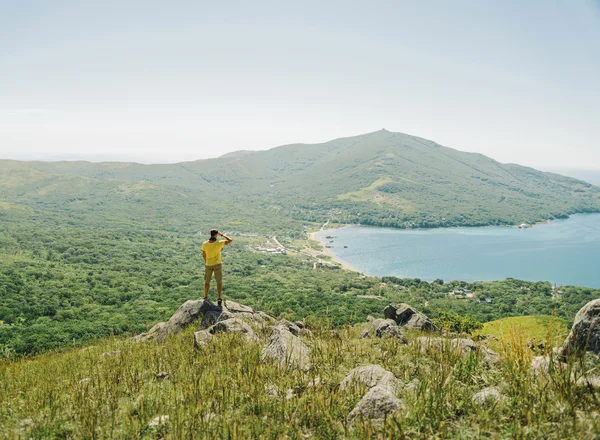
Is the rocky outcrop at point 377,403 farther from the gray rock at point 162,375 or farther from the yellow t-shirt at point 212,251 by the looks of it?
the yellow t-shirt at point 212,251

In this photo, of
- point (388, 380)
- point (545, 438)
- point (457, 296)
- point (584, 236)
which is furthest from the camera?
point (584, 236)

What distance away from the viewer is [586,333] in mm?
4738

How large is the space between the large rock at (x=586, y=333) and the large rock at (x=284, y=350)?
3866 millimetres

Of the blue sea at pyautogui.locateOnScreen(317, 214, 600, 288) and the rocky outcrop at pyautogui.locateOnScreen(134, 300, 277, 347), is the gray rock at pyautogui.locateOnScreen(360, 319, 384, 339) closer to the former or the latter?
the rocky outcrop at pyautogui.locateOnScreen(134, 300, 277, 347)

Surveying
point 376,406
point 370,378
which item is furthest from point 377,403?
point 370,378

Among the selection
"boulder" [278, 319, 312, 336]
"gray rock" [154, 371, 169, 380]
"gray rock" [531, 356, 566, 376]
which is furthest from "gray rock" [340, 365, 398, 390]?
"boulder" [278, 319, 312, 336]

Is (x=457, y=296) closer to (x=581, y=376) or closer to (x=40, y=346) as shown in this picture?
(x=40, y=346)

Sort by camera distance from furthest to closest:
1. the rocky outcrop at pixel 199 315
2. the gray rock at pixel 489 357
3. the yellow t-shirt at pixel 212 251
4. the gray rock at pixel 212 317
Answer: the rocky outcrop at pixel 199 315 < the yellow t-shirt at pixel 212 251 < the gray rock at pixel 212 317 < the gray rock at pixel 489 357

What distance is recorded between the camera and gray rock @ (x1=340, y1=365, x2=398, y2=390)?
4432mm

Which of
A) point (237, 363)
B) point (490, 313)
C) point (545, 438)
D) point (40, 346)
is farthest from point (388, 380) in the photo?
point (490, 313)

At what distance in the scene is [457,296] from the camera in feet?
288

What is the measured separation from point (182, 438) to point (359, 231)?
191 m

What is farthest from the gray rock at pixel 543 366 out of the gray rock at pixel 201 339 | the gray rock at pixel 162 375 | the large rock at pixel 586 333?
the gray rock at pixel 201 339

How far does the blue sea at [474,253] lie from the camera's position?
116 meters
